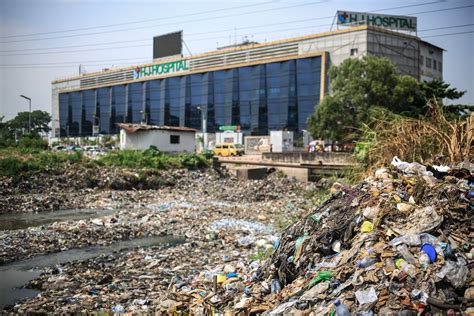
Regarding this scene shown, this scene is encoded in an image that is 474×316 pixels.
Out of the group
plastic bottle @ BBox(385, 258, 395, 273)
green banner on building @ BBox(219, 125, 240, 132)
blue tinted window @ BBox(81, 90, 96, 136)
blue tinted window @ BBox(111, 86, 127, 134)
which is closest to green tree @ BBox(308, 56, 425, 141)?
plastic bottle @ BBox(385, 258, 395, 273)

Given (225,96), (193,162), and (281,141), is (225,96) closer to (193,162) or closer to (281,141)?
(281,141)

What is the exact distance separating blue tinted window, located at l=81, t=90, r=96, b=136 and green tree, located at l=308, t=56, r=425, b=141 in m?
53.2

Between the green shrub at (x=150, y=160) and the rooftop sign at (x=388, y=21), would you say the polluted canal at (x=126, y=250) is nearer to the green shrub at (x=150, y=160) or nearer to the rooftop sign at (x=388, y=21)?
the green shrub at (x=150, y=160)

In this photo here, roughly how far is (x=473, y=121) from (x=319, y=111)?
68.3ft

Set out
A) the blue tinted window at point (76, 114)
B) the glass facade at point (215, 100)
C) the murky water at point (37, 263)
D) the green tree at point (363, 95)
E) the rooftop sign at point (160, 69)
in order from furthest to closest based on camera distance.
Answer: the blue tinted window at point (76, 114)
the rooftop sign at point (160, 69)
the glass facade at point (215, 100)
the green tree at point (363, 95)
the murky water at point (37, 263)

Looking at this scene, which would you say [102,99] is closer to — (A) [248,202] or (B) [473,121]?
(A) [248,202]

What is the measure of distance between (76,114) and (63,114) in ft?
13.8

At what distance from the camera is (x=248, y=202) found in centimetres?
1888

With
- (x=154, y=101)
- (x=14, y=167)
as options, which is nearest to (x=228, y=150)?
(x=14, y=167)

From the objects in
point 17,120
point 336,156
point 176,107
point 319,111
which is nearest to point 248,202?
point 336,156

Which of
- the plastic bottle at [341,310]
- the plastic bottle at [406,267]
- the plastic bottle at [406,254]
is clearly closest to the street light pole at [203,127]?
the plastic bottle at [406,254]

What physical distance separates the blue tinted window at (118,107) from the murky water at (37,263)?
5821 centimetres

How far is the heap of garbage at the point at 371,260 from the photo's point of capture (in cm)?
416

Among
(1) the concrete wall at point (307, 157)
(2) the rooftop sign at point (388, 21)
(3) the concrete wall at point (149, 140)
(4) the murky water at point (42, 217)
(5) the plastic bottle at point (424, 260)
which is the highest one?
(2) the rooftop sign at point (388, 21)
